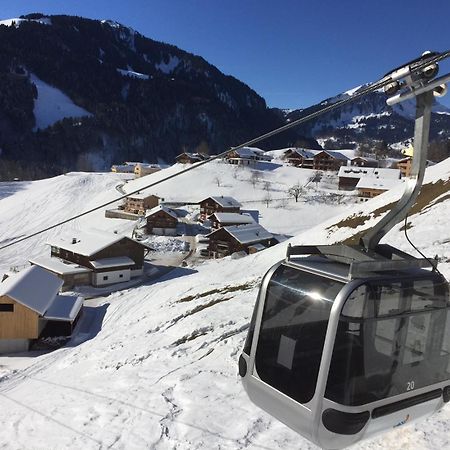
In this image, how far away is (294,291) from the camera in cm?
489

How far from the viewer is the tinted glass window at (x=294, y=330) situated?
4.48 metres

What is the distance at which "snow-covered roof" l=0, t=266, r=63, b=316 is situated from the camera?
A: 23.6m

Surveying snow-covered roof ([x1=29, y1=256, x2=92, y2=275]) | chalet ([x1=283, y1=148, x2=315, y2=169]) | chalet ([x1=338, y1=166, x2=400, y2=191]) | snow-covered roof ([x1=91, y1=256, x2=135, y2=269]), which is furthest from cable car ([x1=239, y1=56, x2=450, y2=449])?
chalet ([x1=283, y1=148, x2=315, y2=169])

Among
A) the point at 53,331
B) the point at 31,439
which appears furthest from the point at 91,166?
the point at 31,439

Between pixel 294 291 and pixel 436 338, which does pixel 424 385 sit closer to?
pixel 436 338

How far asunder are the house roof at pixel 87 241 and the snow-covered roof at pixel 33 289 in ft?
29.3

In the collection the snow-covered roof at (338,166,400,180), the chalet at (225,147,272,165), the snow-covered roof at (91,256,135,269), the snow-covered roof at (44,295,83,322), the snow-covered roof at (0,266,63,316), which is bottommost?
the snow-covered roof at (44,295,83,322)

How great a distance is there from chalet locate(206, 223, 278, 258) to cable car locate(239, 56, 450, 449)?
39.3m

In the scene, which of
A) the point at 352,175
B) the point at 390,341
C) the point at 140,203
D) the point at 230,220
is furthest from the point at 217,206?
the point at 390,341

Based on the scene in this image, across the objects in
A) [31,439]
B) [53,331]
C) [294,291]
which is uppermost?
[294,291]

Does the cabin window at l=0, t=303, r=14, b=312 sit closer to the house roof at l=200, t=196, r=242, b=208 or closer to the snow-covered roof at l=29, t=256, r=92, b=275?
the snow-covered roof at l=29, t=256, r=92, b=275

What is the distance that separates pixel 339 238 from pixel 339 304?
23318mm

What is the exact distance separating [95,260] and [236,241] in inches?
619

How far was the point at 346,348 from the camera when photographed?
4.32 meters
